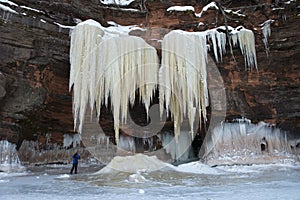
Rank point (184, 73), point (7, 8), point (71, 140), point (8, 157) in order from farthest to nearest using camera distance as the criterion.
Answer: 1. point (71, 140)
2. point (184, 73)
3. point (8, 157)
4. point (7, 8)

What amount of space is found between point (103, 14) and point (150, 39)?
6.73ft

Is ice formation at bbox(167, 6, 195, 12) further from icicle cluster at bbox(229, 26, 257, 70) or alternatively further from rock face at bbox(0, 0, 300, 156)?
Result: icicle cluster at bbox(229, 26, 257, 70)

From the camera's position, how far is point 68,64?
27.8 feet

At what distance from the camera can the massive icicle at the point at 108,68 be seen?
792cm

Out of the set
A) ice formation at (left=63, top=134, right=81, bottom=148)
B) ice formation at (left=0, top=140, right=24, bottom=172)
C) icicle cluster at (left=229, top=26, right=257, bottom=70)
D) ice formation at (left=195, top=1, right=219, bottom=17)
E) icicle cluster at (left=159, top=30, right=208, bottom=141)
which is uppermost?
ice formation at (left=195, top=1, right=219, bottom=17)

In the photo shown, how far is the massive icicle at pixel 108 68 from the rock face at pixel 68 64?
2.28 feet

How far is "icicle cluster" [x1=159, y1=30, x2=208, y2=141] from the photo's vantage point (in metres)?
8.28

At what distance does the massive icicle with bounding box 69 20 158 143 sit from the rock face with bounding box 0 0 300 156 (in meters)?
0.70

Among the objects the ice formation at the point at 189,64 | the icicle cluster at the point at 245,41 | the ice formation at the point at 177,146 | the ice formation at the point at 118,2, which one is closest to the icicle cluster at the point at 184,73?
the ice formation at the point at 189,64

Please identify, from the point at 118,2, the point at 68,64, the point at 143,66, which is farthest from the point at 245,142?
the point at 118,2

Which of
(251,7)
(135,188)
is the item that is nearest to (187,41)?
A: (251,7)

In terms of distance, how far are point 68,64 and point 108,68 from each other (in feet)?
4.65

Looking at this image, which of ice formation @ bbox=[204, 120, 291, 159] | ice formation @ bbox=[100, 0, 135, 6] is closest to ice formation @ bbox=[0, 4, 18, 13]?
ice formation @ bbox=[100, 0, 135, 6]

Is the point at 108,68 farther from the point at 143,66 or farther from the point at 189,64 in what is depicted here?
the point at 189,64
